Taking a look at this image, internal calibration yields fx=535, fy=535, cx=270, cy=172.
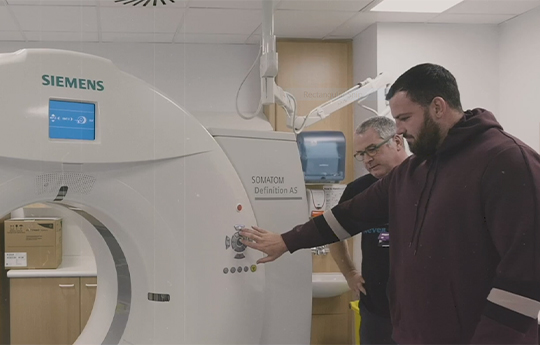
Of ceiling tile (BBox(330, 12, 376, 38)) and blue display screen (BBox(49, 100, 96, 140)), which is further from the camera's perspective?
ceiling tile (BBox(330, 12, 376, 38))

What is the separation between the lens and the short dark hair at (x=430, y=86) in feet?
4.15

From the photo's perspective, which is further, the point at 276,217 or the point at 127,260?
the point at 276,217

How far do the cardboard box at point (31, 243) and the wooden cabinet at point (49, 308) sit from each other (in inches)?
4.0

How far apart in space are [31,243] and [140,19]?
4.69 feet

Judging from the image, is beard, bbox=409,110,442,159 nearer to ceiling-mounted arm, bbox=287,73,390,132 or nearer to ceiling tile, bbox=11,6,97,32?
ceiling-mounted arm, bbox=287,73,390,132

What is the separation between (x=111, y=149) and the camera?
1195 mm

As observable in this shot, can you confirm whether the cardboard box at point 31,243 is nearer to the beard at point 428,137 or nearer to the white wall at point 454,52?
the white wall at point 454,52

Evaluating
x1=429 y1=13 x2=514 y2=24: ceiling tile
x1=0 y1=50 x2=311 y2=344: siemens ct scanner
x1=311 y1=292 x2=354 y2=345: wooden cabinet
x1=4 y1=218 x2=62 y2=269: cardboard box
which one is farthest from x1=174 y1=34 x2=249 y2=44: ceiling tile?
x1=0 y1=50 x2=311 y2=344: siemens ct scanner

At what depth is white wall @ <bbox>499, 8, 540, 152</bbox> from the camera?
2938 millimetres

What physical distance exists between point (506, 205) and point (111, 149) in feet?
2.76

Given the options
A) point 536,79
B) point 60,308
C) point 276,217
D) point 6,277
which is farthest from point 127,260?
point 536,79

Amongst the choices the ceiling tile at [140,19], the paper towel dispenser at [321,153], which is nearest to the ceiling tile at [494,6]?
the paper towel dispenser at [321,153]

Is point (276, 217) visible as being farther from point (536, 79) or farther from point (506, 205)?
point (536, 79)

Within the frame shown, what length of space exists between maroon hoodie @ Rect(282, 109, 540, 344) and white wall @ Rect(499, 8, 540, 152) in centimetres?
192
